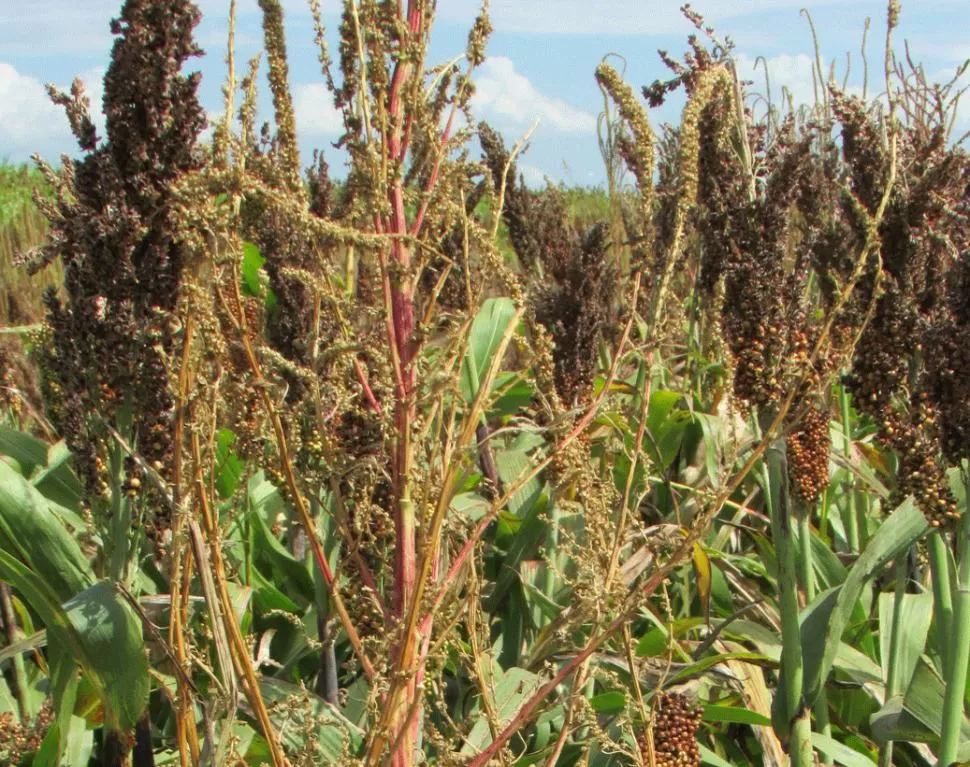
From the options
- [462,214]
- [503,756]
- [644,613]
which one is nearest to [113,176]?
[462,214]

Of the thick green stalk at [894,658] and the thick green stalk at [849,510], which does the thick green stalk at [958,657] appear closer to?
the thick green stalk at [894,658]

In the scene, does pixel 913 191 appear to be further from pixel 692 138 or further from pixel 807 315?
pixel 692 138

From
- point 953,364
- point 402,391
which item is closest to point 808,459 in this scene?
point 953,364

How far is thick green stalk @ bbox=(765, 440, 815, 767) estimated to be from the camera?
1.96 meters

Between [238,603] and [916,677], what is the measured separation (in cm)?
136

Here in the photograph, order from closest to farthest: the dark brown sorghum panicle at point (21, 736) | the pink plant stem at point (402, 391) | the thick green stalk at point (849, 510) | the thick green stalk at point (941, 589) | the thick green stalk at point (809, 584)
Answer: the pink plant stem at point (402, 391)
the thick green stalk at point (941, 589)
the dark brown sorghum panicle at point (21, 736)
the thick green stalk at point (809, 584)
the thick green stalk at point (849, 510)

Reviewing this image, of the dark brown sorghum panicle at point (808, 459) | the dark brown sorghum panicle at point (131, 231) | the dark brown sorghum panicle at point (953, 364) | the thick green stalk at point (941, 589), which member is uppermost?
the dark brown sorghum panicle at point (131, 231)

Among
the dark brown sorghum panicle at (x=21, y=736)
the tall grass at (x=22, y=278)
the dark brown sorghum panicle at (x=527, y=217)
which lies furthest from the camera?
the tall grass at (x=22, y=278)

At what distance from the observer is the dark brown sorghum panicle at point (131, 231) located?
5.57 feet

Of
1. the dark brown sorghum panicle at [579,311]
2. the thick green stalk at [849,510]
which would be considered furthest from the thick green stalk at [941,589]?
the dark brown sorghum panicle at [579,311]

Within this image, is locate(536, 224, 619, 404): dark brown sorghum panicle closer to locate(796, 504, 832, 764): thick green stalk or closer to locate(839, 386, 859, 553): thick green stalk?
locate(839, 386, 859, 553): thick green stalk

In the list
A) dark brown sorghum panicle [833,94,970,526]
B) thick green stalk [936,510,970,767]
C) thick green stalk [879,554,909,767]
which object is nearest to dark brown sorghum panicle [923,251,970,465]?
dark brown sorghum panicle [833,94,970,526]

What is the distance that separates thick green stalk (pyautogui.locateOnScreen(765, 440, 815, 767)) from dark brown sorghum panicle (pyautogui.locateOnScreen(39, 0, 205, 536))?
1.12 meters

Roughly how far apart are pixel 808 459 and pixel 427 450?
4.17ft
